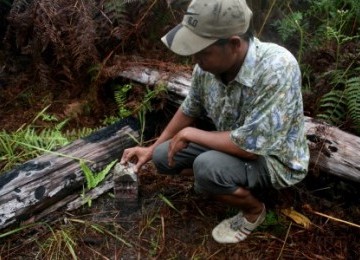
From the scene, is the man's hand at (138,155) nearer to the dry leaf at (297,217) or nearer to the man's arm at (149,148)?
the man's arm at (149,148)

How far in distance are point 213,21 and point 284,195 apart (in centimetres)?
159

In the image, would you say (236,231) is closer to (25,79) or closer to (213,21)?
(213,21)

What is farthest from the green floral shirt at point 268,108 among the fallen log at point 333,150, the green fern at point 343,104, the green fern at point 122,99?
the green fern at point 122,99

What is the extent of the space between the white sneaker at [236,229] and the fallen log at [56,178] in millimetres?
1028

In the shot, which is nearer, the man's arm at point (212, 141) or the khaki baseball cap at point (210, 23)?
the khaki baseball cap at point (210, 23)

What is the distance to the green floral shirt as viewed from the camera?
2.49m

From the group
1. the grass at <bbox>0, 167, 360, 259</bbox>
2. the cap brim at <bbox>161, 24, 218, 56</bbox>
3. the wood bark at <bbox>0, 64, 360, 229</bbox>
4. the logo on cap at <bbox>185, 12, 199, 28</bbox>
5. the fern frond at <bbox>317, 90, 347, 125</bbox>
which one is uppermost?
the logo on cap at <bbox>185, 12, 199, 28</bbox>

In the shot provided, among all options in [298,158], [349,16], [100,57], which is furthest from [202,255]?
[349,16]

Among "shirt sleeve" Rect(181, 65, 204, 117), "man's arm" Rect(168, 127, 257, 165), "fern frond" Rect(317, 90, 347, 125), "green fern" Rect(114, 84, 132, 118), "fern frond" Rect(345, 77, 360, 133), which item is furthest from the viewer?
"green fern" Rect(114, 84, 132, 118)

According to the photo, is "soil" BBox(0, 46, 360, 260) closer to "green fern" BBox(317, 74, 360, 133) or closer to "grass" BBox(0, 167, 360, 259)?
"grass" BBox(0, 167, 360, 259)

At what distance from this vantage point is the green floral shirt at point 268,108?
249 centimetres

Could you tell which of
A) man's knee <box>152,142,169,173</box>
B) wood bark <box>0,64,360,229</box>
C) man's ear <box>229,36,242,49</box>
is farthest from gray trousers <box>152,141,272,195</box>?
man's ear <box>229,36,242,49</box>

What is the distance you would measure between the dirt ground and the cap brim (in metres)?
1.41

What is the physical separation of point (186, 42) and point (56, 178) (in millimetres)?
1600
